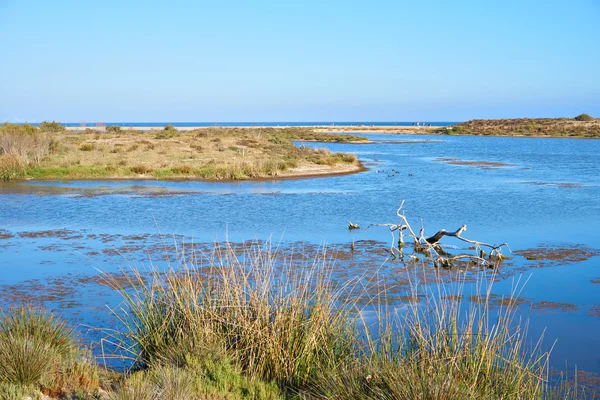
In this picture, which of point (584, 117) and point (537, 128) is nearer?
point (537, 128)

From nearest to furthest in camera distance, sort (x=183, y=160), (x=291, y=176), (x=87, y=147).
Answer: (x=291, y=176), (x=183, y=160), (x=87, y=147)

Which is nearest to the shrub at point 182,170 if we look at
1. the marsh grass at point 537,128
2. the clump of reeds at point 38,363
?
the clump of reeds at point 38,363

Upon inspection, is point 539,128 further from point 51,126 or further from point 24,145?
point 24,145

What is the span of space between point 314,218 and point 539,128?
9302cm

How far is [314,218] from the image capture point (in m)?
20.2

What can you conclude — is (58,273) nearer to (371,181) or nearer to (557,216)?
(557,216)

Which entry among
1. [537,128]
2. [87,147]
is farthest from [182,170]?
[537,128]

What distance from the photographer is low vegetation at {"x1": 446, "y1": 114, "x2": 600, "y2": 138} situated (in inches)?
3733

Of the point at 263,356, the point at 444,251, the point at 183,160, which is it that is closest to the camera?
the point at 263,356

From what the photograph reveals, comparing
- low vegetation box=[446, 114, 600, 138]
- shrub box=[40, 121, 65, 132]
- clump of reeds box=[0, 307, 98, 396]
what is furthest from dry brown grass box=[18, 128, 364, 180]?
low vegetation box=[446, 114, 600, 138]

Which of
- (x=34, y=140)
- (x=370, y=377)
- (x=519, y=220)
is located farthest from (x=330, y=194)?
(x=370, y=377)

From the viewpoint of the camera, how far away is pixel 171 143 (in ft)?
156

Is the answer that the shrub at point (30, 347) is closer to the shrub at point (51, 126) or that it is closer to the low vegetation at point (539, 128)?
the shrub at point (51, 126)

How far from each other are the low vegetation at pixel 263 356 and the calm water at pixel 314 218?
9.19 ft
